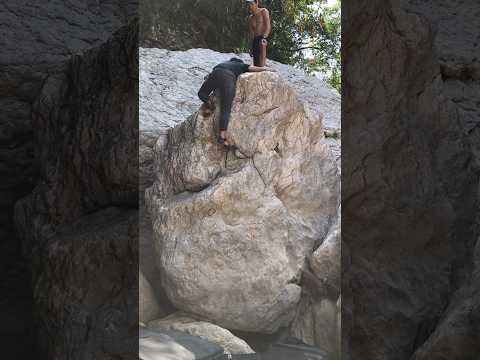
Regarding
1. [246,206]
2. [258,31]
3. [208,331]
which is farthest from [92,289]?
[258,31]

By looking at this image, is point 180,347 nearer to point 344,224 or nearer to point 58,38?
point 344,224

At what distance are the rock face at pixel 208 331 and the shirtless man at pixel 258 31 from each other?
46.8 inches

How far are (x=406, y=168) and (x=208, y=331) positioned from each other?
3.42ft

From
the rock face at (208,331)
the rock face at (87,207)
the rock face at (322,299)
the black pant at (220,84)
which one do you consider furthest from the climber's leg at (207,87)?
the rock face at (208,331)

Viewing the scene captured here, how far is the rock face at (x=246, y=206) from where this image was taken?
2277 mm

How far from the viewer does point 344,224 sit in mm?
2107

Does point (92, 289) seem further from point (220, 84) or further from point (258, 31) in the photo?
point (258, 31)

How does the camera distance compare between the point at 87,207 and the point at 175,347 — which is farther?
the point at 175,347

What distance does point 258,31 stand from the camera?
97.0 inches

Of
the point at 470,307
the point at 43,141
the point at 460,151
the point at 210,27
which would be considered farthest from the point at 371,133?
the point at 43,141

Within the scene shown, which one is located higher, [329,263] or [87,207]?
[87,207]

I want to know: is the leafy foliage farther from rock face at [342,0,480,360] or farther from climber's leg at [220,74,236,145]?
rock face at [342,0,480,360]

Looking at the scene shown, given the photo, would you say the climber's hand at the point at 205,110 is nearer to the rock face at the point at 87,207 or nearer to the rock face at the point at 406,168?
the rock face at the point at 87,207

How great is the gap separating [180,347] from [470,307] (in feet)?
3.83
